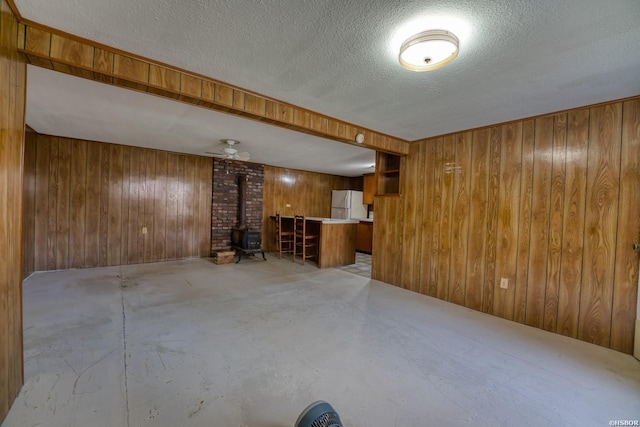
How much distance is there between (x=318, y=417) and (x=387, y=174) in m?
3.76

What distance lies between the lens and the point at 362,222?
683cm

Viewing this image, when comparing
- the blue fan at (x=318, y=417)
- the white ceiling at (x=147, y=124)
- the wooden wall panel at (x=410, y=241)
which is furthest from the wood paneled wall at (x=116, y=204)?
the blue fan at (x=318, y=417)

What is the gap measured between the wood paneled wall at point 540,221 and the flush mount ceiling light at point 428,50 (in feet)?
6.22

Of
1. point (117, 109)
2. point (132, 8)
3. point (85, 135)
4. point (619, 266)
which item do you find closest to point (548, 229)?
point (619, 266)

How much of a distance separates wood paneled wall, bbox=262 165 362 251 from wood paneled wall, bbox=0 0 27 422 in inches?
204

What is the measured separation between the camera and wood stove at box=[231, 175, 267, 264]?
18.1ft

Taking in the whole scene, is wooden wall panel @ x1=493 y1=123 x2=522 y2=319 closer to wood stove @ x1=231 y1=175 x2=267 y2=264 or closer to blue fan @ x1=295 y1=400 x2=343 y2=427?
blue fan @ x1=295 y1=400 x2=343 y2=427

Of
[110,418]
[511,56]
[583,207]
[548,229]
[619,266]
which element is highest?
[511,56]

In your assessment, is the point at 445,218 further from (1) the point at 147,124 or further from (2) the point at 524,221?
(1) the point at 147,124

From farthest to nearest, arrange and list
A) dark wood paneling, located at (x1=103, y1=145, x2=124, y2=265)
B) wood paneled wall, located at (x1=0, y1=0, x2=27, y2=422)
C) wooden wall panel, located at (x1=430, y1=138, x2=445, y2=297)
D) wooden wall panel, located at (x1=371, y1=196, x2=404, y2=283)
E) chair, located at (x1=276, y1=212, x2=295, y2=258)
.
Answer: chair, located at (x1=276, y1=212, x2=295, y2=258)
dark wood paneling, located at (x1=103, y1=145, x2=124, y2=265)
wooden wall panel, located at (x1=371, y1=196, x2=404, y2=283)
wooden wall panel, located at (x1=430, y1=138, x2=445, y2=297)
wood paneled wall, located at (x1=0, y1=0, x2=27, y2=422)

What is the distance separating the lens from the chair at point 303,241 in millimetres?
5502

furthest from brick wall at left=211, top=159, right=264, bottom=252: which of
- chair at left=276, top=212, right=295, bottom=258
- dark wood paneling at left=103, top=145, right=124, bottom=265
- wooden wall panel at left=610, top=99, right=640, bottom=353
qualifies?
wooden wall panel at left=610, top=99, right=640, bottom=353

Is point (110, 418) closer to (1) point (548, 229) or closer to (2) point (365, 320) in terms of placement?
(2) point (365, 320)

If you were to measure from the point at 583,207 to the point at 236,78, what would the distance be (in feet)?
10.9
